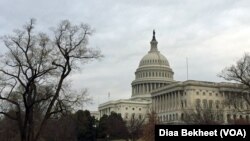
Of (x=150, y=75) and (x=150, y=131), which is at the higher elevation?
(x=150, y=75)

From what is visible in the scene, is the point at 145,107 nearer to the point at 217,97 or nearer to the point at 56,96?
the point at 217,97

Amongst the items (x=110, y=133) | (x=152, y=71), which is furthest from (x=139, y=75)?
(x=110, y=133)

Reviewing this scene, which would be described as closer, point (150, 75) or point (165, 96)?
point (165, 96)

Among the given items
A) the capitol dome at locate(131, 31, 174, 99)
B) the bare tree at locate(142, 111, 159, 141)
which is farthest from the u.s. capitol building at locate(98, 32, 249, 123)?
the bare tree at locate(142, 111, 159, 141)

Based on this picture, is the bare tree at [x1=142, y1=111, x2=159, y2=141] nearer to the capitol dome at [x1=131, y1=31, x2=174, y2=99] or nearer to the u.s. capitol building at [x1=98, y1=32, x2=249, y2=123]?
the u.s. capitol building at [x1=98, y1=32, x2=249, y2=123]

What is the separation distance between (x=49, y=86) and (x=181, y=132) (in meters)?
29.2

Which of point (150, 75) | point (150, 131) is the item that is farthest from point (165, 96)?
point (150, 131)

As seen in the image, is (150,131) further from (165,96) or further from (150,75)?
(150,75)

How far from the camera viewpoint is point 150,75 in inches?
7574

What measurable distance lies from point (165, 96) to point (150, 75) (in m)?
31.3

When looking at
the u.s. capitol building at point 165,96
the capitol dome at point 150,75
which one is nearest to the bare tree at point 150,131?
the u.s. capitol building at point 165,96

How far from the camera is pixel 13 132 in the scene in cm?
6028

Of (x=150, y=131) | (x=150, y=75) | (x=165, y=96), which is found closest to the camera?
(x=150, y=131)

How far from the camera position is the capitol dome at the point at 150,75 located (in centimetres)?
19138
